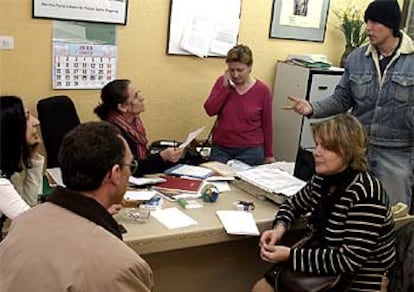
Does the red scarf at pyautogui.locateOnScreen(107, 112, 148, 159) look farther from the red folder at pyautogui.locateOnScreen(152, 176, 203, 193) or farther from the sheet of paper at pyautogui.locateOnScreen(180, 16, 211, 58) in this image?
the sheet of paper at pyautogui.locateOnScreen(180, 16, 211, 58)

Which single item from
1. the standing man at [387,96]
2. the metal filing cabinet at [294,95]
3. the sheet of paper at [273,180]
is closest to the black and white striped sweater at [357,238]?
the sheet of paper at [273,180]

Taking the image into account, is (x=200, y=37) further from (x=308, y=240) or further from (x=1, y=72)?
(x=308, y=240)

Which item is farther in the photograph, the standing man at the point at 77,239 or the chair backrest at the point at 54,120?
the chair backrest at the point at 54,120

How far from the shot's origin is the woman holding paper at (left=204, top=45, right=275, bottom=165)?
11.5ft

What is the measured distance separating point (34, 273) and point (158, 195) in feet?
3.97

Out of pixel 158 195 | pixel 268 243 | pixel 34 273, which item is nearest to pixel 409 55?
pixel 268 243

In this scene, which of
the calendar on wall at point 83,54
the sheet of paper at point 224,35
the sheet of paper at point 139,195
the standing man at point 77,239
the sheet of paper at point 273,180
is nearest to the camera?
the standing man at point 77,239

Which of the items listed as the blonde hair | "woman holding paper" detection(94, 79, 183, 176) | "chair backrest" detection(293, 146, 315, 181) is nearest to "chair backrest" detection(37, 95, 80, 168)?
"woman holding paper" detection(94, 79, 183, 176)

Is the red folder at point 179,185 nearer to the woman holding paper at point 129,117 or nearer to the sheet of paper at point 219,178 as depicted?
the sheet of paper at point 219,178

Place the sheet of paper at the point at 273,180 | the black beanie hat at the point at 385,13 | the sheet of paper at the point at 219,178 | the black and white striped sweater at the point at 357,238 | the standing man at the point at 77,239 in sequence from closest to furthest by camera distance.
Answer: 1. the standing man at the point at 77,239
2. the black and white striped sweater at the point at 357,238
3. the sheet of paper at the point at 273,180
4. the black beanie hat at the point at 385,13
5. the sheet of paper at the point at 219,178

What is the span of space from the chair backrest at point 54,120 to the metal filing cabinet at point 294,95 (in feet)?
5.73

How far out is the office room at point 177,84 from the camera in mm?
2111

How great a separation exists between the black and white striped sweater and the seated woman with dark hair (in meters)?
1.08

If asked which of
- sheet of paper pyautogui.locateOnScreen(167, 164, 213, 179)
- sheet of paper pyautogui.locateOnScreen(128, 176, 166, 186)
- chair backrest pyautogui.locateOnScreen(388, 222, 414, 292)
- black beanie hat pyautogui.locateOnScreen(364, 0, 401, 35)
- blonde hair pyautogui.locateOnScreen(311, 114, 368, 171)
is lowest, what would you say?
chair backrest pyautogui.locateOnScreen(388, 222, 414, 292)
